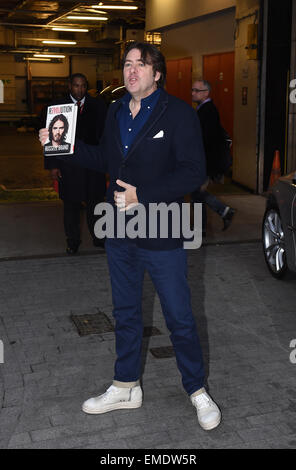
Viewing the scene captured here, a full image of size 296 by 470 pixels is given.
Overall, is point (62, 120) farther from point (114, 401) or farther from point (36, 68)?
point (36, 68)

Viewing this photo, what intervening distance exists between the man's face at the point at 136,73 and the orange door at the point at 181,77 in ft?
48.2

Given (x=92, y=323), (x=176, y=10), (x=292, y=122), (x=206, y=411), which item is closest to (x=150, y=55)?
(x=206, y=411)

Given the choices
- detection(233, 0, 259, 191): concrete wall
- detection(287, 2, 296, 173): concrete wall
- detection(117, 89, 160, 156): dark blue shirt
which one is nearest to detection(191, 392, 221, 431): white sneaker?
detection(117, 89, 160, 156): dark blue shirt

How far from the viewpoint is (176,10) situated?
1742 cm

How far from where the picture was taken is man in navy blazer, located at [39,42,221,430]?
3.52 metres

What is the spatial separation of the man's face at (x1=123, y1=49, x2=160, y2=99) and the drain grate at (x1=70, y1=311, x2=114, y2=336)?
2.37 metres

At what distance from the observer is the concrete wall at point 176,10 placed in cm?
1517

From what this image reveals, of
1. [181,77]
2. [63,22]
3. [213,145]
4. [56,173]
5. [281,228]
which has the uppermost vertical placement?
[63,22]

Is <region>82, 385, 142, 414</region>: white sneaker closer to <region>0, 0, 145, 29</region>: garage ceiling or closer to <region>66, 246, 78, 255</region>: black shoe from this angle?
<region>66, 246, 78, 255</region>: black shoe

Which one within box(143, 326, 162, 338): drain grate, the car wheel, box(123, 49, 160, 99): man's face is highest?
box(123, 49, 160, 99): man's face

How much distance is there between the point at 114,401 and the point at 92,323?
1.68 meters

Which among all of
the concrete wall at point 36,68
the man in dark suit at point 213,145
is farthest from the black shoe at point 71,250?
the concrete wall at point 36,68

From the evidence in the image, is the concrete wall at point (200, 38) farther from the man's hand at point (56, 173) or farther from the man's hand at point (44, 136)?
the man's hand at point (44, 136)
